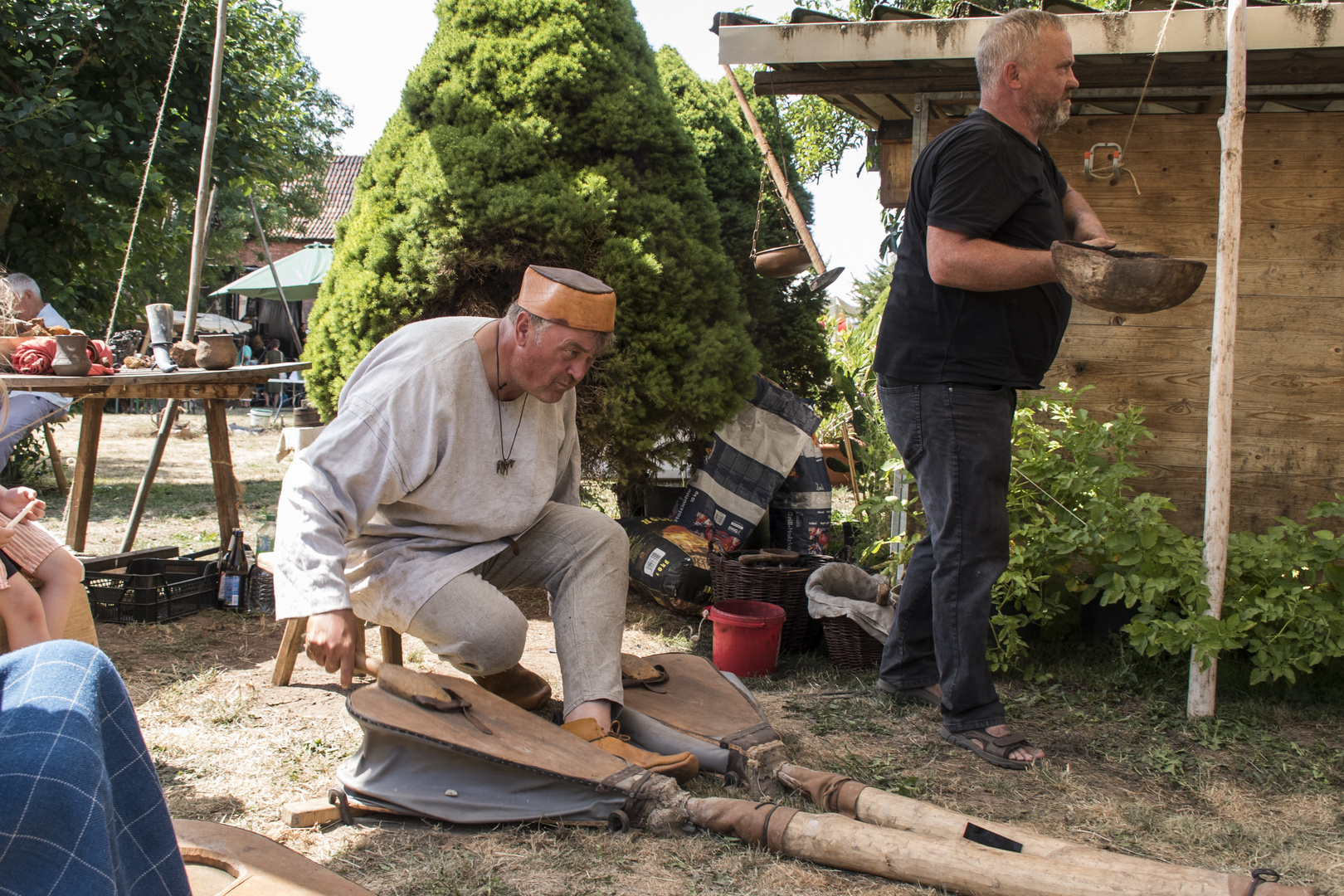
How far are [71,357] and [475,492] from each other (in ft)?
8.43

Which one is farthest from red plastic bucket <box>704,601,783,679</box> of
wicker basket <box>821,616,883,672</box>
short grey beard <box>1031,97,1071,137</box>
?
short grey beard <box>1031,97,1071,137</box>

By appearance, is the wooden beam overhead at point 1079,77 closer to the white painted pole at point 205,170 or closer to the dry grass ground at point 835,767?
the dry grass ground at point 835,767

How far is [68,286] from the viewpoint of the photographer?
744 cm

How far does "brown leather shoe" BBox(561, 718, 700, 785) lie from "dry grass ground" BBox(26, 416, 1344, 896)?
237 millimetres

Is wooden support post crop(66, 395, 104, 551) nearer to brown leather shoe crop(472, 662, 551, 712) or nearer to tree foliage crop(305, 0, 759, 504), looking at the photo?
tree foliage crop(305, 0, 759, 504)

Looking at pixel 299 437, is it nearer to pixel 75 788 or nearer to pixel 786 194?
pixel 786 194

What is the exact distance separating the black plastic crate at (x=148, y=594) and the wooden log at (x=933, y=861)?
302 centimetres

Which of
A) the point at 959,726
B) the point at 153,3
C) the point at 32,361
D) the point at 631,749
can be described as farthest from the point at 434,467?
the point at 153,3

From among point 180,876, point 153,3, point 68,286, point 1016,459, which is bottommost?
point 180,876

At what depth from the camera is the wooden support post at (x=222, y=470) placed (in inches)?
191

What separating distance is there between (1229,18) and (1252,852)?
2423 millimetres

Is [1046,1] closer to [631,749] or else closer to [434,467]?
[434,467]

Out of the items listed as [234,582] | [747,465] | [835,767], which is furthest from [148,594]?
[835,767]

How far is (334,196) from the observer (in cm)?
3259
